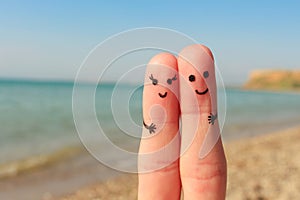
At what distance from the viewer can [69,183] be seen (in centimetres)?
499

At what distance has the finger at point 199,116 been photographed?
1.52 metres

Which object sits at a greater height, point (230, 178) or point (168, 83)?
point (168, 83)

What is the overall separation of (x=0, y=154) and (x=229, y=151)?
13.8ft

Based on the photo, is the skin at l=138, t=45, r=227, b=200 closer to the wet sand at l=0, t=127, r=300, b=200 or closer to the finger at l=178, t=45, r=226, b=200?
the finger at l=178, t=45, r=226, b=200

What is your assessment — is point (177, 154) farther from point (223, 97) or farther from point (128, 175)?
point (128, 175)

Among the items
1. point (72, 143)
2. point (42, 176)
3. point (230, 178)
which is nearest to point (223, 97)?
point (230, 178)

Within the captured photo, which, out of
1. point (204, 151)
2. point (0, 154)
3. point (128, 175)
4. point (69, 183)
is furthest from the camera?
point (0, 154)

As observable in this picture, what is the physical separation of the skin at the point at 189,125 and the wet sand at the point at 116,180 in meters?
2.05

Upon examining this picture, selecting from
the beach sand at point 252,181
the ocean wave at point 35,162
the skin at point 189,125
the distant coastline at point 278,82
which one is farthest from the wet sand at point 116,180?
the distant coastline at point 278,82

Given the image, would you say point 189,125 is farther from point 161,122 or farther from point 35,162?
point 35,162

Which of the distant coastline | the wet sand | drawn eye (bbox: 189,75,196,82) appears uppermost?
drawn eye (bbox: 189,75,196,82)

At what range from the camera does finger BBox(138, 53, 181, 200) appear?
5.10 ft

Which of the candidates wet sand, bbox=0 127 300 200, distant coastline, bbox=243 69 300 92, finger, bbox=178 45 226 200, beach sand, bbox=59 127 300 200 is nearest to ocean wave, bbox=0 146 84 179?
wet sand, bbox=0 127 300 200

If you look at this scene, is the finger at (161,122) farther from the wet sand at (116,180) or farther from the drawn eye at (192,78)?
the wet sand at (116,180)
